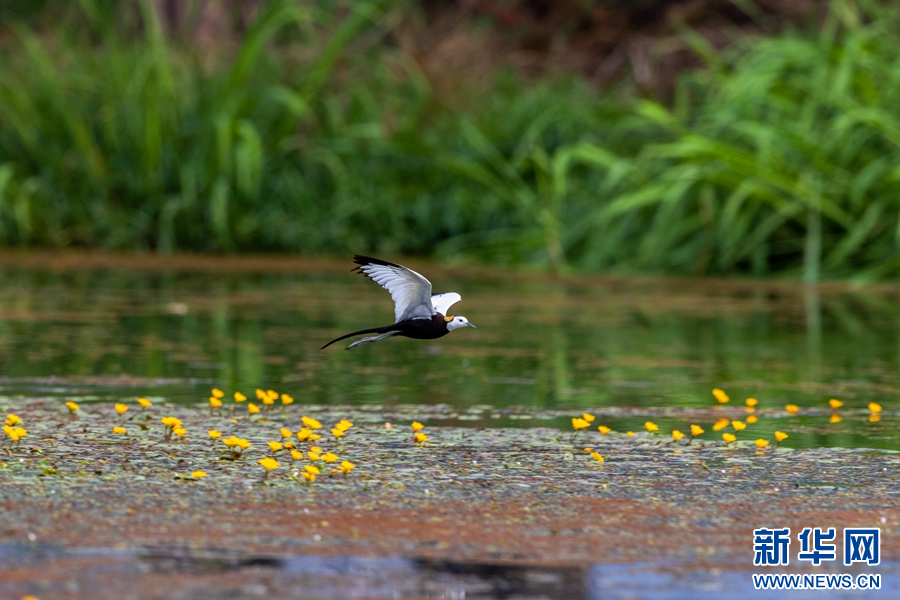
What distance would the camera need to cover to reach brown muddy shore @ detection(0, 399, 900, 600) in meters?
3.30

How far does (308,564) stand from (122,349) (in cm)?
420

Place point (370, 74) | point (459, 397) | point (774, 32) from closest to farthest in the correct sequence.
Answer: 1. point (459, 397)
2. point (370, 74)
3. point (774, 32)

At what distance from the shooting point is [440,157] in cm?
1228

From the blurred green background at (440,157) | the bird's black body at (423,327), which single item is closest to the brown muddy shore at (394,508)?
the bird's black body at (423,327)

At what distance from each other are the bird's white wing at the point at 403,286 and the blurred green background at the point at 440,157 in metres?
5.91

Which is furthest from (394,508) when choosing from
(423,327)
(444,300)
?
(444,300)

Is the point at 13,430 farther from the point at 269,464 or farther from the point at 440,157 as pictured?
the point at 440,157

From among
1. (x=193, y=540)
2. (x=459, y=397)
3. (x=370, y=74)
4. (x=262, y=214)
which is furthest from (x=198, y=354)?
(x=370, y=74)

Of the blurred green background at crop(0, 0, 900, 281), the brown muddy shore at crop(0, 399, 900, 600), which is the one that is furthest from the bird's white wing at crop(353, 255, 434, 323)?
the blurred green background at crop(0, 0, 900, 281)

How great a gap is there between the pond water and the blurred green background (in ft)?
1.72

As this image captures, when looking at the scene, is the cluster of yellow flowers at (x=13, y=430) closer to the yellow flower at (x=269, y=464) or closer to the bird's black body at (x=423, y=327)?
the yellow flower at (x=269, y=464)

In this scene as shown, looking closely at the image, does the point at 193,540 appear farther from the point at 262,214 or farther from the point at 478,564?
the point at 262,214

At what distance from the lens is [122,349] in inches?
291

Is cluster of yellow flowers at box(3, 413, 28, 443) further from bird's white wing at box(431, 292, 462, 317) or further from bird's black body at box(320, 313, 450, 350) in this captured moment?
bird's white wing at box(431, 292, 462, 317)
